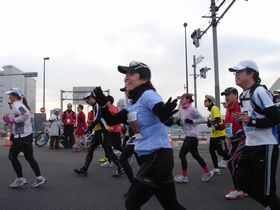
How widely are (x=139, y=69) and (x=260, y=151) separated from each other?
58.0 inches

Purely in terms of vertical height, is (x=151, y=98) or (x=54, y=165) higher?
(x=151, y=98)

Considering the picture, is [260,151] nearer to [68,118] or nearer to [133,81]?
[133,81]

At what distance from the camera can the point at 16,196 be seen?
632 cm

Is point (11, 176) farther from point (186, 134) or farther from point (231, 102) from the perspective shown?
point (231, 102)

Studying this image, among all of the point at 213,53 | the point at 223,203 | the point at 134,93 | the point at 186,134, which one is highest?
the point at 213,53

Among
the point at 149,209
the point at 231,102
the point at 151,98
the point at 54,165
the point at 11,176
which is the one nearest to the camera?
the point at 151,98

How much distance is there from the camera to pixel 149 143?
3496 mm

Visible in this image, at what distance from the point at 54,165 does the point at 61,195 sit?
13.3 ft

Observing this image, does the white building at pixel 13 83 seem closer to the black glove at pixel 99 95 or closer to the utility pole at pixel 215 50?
the utility pole at pixel 215 50

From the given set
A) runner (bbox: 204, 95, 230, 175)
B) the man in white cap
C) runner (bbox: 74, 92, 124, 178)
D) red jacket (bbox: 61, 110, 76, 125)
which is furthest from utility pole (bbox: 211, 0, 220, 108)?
the man in white cap

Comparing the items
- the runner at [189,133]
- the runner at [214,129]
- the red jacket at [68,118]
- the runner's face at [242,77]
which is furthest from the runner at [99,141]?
the red jacket at [68,118]

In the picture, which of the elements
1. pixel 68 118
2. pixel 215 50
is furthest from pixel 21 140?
pixel 215 50

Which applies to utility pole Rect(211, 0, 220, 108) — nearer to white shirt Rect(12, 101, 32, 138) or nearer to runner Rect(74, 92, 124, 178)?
runner Rect(74, 92, 124, 178)

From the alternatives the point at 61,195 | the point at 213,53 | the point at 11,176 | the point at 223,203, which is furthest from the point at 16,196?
the point at 213,53
